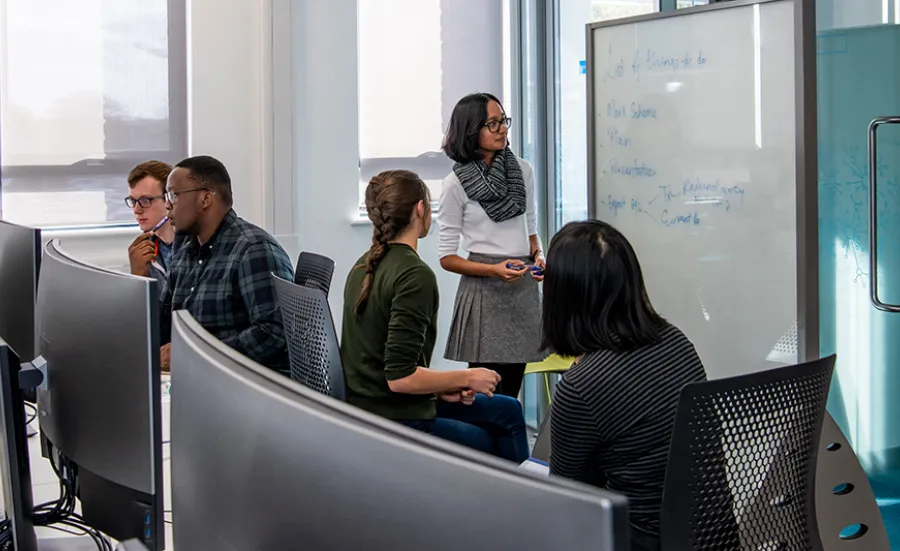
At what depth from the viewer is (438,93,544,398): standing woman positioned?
11.8ft

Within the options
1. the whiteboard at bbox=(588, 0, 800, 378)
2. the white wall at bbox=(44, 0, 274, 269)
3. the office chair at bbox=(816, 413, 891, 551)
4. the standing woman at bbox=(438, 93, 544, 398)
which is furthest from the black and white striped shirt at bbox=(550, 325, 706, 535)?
the white wall at bbox=(44, 0, 274, 269)

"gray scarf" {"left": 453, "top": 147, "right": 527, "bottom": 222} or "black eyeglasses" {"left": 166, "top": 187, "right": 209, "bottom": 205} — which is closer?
"black eyeglasses" {"left": 166, "top": 187, "right": 209, "bottom": 205}

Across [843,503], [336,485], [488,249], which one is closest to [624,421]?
[843,503]

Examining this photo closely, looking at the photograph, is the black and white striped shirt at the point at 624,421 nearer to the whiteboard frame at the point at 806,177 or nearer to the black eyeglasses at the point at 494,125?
the whiteboard frame at the point at 806,177

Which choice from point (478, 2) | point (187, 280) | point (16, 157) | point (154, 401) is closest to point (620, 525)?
point (154, 401)

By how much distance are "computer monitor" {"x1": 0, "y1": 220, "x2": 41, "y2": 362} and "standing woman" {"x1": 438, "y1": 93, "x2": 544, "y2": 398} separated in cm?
179

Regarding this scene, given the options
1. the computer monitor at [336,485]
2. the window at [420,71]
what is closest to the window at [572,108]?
the window at [420,71]

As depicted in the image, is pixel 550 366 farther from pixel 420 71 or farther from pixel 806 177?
pixel 420 71

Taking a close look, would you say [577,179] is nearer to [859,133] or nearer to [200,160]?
[859,133]

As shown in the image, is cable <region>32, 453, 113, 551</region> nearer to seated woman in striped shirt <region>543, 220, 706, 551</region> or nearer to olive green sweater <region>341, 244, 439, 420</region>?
seated woman in striped shirt <region>543, 220, 706, 551</region>

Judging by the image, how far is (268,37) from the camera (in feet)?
13.9

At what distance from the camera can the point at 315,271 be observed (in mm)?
3094

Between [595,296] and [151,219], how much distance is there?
6.80 feet

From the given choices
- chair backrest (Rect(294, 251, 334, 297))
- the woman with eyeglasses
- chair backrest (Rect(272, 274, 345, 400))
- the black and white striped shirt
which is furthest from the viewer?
the woman with eyeglasses
